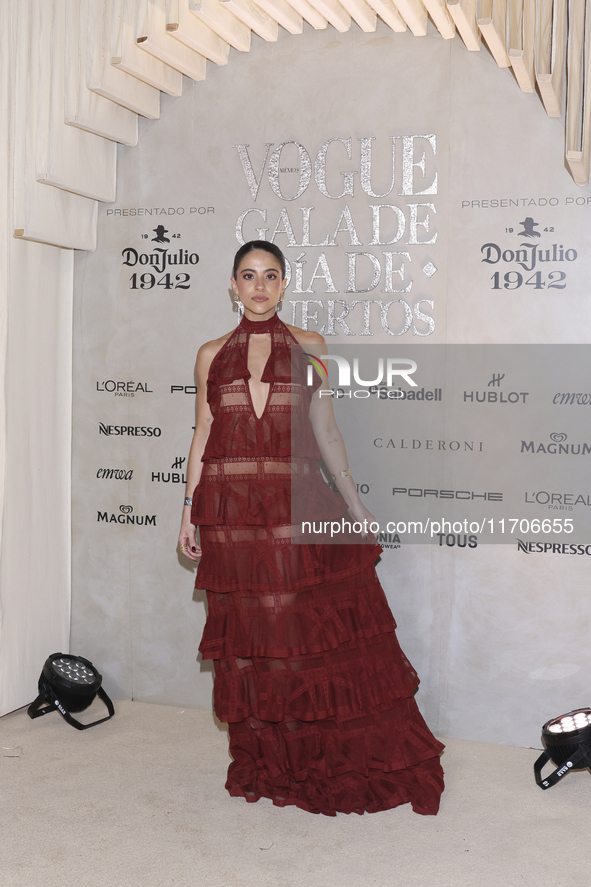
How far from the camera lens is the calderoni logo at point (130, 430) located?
3.86 meters

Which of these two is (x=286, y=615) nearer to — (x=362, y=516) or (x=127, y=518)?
(x=362, y=516)

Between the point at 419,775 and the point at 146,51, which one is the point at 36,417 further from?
the point at 419,775

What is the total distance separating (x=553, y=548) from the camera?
11.0ft

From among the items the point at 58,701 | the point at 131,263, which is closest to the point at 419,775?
the point at 58,701

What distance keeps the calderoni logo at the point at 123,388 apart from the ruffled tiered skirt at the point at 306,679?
1.03 m

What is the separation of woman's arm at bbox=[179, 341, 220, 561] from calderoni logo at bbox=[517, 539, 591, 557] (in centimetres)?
135

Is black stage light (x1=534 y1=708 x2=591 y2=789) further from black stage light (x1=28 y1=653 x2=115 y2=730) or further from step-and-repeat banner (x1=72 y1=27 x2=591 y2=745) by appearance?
black stage light (x1=28 y1=653 x2=115 y2=730)

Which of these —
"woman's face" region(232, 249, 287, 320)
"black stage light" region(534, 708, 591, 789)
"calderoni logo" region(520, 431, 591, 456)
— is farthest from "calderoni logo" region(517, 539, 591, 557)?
"woman's face" region(232, 249, 287, 320)

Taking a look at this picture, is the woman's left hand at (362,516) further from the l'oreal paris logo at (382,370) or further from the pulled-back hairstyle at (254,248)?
the pulled-back hairstyle at (254,248)

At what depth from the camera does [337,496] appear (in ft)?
10.3

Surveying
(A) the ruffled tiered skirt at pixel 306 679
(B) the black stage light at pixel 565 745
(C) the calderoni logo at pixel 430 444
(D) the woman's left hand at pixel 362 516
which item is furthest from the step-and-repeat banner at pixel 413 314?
(A) the ruffled tiered skirt at pixel 306 679


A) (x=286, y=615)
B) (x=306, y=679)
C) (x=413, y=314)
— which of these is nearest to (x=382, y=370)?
(x=413, y=314)

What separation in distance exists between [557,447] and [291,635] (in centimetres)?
134

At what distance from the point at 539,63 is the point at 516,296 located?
0.87 metres
